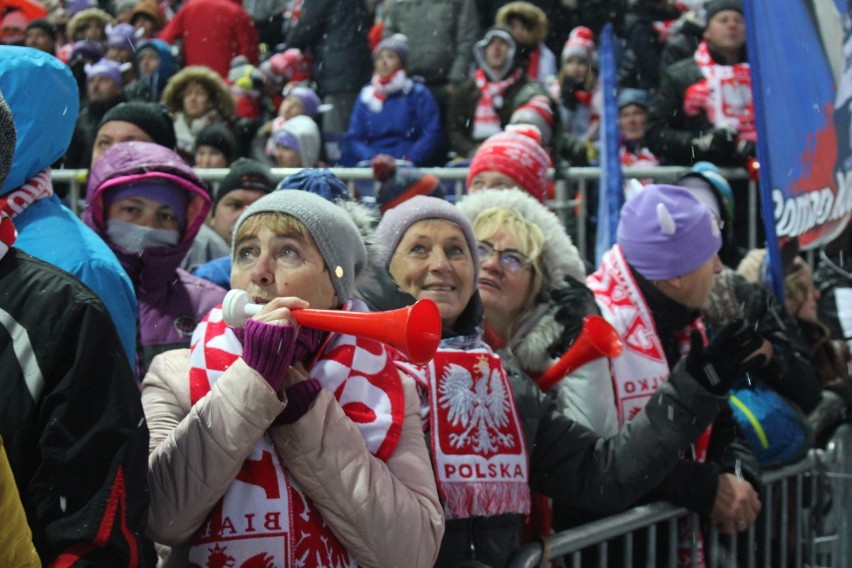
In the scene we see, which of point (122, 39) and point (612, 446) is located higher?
point (122, 39)

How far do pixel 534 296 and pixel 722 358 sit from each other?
27.1 inches

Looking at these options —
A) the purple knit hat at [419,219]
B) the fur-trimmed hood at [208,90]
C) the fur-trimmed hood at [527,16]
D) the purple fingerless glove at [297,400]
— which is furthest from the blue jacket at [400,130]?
the purple fingerless glove at [297,400]

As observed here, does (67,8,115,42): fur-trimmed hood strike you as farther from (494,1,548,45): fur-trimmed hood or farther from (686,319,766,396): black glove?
(686,319,766,396): black glove

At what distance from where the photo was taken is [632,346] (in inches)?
165

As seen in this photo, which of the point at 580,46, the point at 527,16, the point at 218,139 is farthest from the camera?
the point at 527,16

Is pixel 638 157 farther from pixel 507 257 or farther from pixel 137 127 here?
pixel 507 257

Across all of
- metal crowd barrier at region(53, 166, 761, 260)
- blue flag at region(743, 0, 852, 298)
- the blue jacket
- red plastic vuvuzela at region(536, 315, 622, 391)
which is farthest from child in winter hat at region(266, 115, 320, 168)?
red plastic vuvuzela at region(536, 315, 622, 391)

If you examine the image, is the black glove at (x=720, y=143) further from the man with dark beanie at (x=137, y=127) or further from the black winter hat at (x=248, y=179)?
the man with dark beanie at (x=137, y=127)

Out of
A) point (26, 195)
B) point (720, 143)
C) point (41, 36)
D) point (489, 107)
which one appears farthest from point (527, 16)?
point (26, 195)

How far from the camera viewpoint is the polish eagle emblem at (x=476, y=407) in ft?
10.8

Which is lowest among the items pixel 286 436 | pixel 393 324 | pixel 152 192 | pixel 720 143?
pixel 286 436

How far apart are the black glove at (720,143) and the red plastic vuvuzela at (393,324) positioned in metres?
5.55

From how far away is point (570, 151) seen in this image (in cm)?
846

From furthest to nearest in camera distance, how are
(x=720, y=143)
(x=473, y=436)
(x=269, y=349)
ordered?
(x=720, y=143) < (x=473, y=436) < (x=269, y=349)
